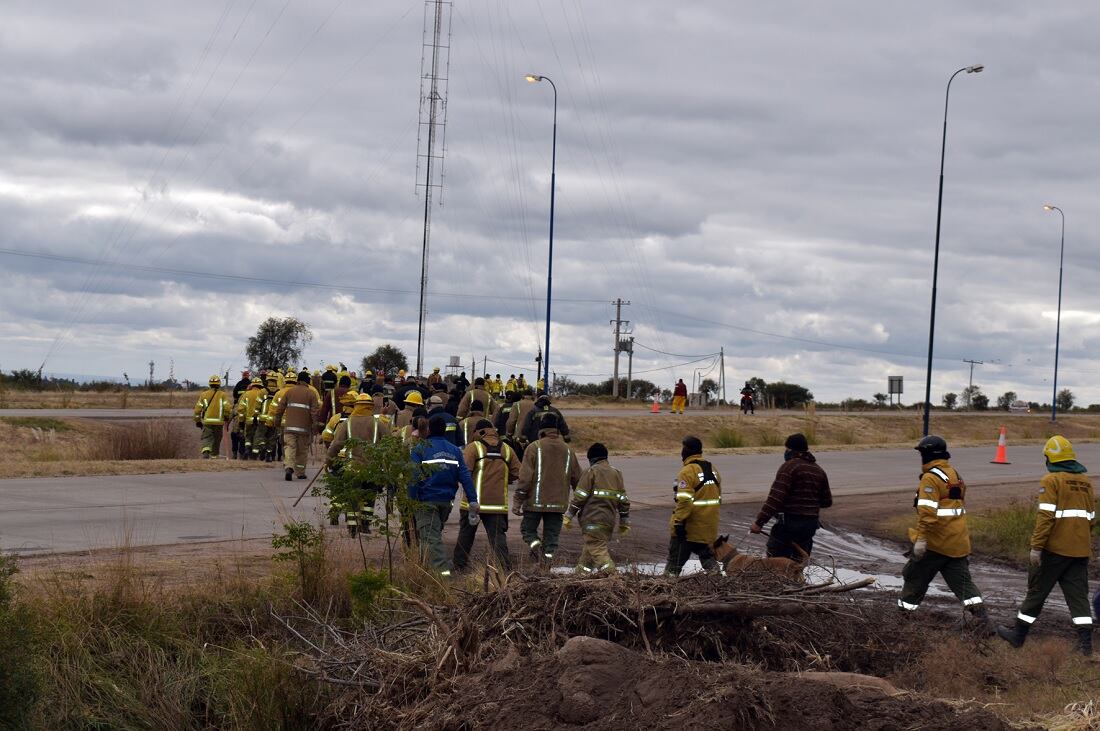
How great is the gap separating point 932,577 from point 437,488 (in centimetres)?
514

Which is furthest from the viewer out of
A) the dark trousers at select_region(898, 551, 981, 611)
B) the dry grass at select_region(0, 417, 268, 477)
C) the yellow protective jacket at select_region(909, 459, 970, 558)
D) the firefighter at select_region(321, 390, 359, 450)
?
the dry grass at select_region(0, 417, 268, 477)

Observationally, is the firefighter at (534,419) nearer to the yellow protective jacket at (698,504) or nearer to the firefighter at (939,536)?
the yellow protective jacket at (698,504)

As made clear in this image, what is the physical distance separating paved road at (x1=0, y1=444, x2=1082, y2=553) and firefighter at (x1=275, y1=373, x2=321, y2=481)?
0.50 meters

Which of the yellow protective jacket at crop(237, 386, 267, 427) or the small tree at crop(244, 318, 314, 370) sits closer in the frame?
the yellow protective jacket at crop(237, 386, 267, 427)

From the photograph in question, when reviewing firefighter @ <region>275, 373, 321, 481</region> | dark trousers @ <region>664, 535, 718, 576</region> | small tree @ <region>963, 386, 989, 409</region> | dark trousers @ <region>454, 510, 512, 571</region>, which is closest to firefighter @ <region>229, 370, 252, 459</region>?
firefighter @ <region>275, 373, 321, 481</region>

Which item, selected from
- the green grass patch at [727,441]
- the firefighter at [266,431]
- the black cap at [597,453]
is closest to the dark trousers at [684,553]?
the black cap at [597,453]

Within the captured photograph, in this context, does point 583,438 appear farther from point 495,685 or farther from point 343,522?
point 495,685

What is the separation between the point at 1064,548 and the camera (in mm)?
10938

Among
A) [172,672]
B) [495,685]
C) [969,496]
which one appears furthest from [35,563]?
[969,496]

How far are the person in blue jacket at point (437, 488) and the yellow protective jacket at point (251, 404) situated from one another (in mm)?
12594

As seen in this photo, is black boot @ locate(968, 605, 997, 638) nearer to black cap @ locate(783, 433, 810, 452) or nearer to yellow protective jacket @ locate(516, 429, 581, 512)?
black cap @ locate(783, 433, 810, 452)

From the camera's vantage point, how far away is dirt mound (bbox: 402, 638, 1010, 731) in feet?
21.4

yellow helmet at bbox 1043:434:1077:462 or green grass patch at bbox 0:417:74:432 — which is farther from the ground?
yellow helmet at bbox 1043:434:1077:462

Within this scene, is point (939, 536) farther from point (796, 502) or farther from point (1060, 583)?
point (796, 502)
